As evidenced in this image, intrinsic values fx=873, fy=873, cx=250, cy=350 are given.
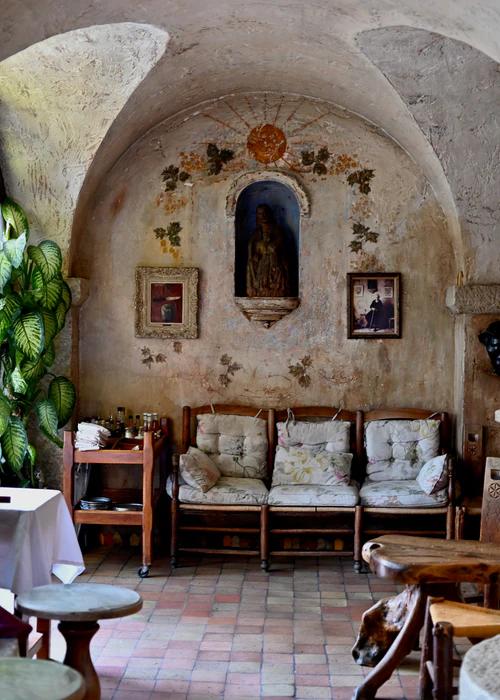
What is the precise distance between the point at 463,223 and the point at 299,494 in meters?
2.29

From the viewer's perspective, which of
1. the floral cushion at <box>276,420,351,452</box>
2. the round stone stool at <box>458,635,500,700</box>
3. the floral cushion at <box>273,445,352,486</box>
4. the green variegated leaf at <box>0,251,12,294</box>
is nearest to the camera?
the round stone stool at <box>458,635,500,700</box>

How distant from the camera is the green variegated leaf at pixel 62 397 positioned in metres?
6.32

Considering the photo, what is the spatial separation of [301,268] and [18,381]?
2373 mm

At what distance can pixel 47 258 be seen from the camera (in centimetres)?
610

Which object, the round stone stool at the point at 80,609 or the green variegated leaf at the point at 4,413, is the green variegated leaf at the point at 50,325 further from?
the round stone stool at the point at 80,609

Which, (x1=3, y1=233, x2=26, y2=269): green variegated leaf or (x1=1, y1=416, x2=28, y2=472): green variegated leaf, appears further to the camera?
(x1=1, y1=416, x2=28, y2=472): green variegated leaf

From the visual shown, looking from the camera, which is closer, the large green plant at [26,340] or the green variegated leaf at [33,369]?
the large green plant at [26,340]

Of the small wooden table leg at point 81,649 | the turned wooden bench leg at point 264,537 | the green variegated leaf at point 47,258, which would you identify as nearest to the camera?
the small wooden table leg at point 81,649

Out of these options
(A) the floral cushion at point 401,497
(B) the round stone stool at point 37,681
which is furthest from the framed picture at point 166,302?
(B) the round stone stool at point 37,681

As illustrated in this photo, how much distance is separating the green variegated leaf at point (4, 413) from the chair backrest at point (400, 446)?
8.75ft

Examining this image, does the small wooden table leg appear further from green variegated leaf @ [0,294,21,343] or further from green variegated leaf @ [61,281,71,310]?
green variegated leaf @ [61,281,71,310]

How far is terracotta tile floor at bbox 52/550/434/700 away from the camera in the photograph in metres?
4.25

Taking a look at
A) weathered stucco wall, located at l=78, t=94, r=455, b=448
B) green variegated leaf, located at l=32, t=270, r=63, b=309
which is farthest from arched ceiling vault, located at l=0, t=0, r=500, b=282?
green variegated leaf, located at l=32, t=270, r=63, b=309

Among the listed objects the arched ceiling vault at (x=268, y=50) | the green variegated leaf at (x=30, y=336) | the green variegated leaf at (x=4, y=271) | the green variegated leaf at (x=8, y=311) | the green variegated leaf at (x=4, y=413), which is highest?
the arched ceiling vault at (x=268, y=50)
